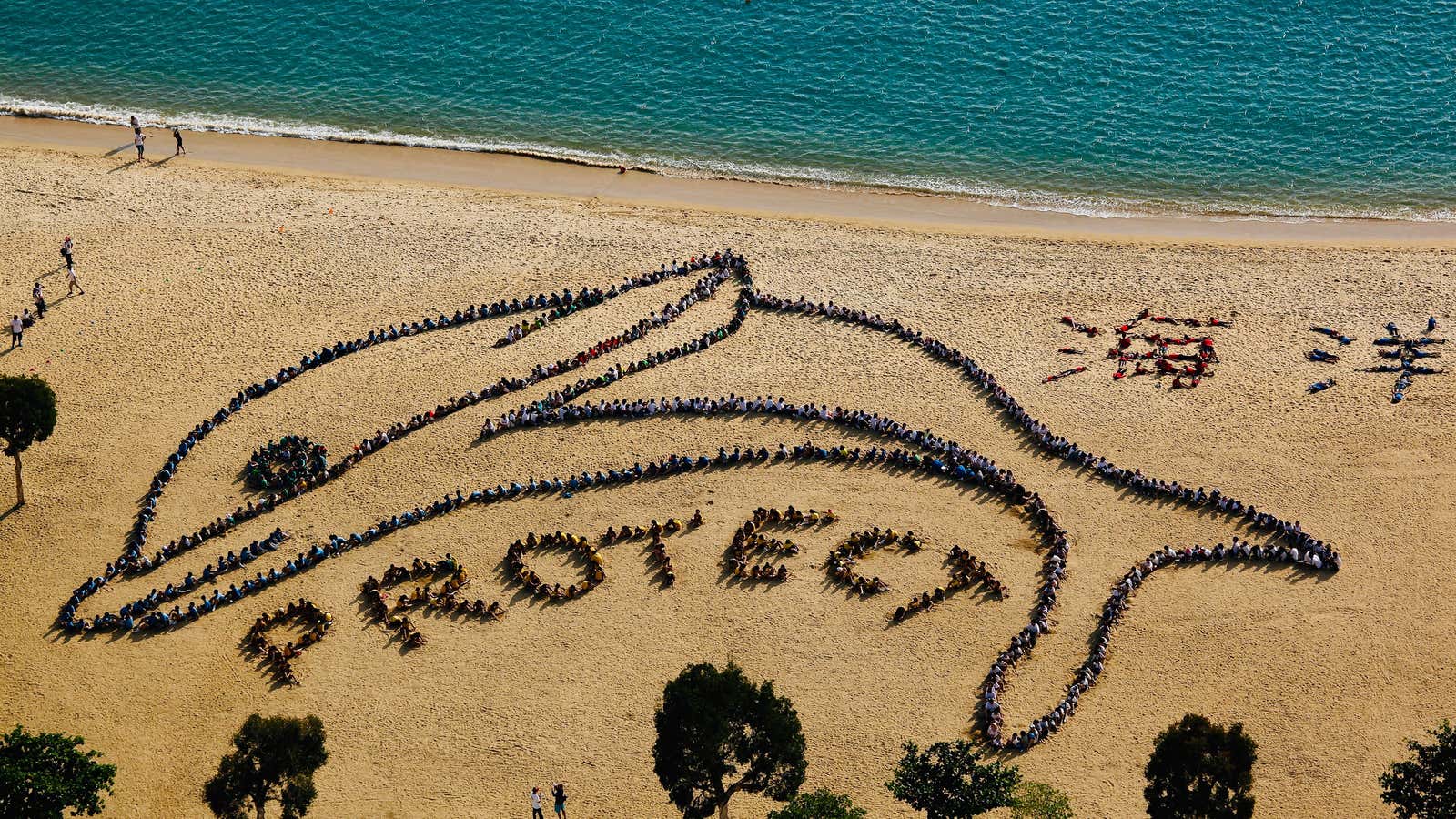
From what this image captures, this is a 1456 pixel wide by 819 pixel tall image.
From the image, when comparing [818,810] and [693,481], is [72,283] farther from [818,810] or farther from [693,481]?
[818,810]

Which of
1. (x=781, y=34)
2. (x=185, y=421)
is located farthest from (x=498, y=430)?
(x=781, y=34)

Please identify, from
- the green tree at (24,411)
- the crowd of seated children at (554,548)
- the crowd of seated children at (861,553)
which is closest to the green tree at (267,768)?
the crowd of seated children at (554,548)

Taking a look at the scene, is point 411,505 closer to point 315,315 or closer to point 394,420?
point 394,420

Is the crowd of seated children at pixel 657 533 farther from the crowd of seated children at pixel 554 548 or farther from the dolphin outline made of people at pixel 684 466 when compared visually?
the dolphin outline made of people at pixel 684 466

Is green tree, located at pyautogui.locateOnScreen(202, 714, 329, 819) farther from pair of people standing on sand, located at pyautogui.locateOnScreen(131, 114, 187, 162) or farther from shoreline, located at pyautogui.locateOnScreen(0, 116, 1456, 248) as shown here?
pair of people standing on sand, located at pyautogui.locateOnScreen(131, 114, 187, 162)

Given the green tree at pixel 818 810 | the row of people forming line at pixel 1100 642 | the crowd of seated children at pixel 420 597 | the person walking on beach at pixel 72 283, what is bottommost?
the green tree at pixel 818 810
